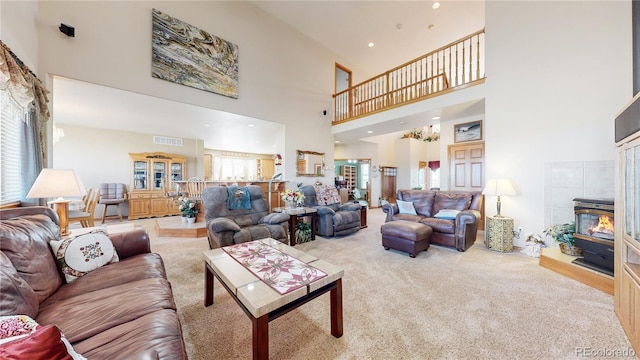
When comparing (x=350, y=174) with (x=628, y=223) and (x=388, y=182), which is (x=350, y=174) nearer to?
(x=388, y=182)

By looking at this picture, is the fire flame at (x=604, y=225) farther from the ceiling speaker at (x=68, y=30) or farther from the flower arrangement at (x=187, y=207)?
the ceiling speaker at (x=68, y=30)

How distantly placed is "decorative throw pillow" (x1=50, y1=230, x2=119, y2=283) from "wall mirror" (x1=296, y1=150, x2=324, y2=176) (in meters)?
4.13

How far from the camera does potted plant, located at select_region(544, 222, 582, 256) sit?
9.00 feet

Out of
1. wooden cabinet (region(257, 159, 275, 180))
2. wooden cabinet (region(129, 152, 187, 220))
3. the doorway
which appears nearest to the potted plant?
the doorway

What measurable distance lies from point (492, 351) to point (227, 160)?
10081mm

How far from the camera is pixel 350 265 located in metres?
2.88

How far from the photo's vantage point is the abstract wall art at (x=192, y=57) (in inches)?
144

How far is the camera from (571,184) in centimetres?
302

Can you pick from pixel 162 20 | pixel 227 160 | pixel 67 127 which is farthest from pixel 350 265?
pixel 227 160

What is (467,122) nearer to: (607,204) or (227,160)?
(607,204)

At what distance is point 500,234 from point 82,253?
488 cm

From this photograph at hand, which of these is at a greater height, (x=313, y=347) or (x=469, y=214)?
(x=469, y=214)

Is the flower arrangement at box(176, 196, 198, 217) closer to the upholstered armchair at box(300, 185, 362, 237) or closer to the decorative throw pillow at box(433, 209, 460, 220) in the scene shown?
the upholstered armchair at box(300, 185, 362, 237)

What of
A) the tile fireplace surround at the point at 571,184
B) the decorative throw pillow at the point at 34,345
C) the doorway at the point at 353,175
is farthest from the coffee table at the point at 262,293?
the doorway at the point at 353,175
